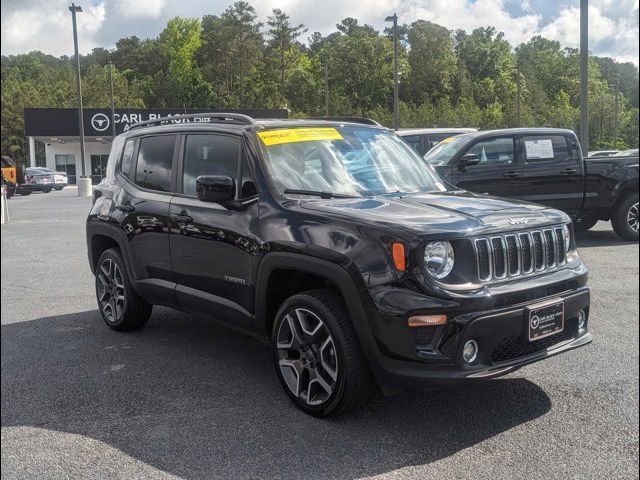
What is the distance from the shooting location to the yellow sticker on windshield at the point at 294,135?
3.48 metres

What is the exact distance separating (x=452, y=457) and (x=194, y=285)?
1787mm

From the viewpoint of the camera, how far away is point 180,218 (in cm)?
365

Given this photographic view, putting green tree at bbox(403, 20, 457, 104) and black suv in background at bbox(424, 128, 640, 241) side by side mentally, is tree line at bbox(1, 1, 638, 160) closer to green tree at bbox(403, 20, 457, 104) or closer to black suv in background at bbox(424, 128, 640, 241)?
green tree at bbox(403, 20, 457, 104)

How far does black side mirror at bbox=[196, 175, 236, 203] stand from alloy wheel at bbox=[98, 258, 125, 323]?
137 centimetres

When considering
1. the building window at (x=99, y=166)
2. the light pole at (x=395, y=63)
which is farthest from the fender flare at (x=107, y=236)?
the light pole at (x=395, y=63)

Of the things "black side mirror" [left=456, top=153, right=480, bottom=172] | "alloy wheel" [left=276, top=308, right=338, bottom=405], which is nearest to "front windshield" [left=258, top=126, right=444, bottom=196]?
"alloy wheel" [left=276, top=308, right=338, bottom=405]

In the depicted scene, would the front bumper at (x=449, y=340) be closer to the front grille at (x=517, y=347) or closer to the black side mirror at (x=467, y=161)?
the front grille at (x=517, y=347)

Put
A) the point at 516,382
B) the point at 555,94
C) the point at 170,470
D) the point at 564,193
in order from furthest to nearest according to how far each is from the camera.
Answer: the point at 564,193
the point at 516,382
the point at 555,94
the point at 170,470

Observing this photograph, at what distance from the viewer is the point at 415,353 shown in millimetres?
2531

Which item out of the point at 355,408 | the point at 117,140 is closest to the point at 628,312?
the point at 355,408

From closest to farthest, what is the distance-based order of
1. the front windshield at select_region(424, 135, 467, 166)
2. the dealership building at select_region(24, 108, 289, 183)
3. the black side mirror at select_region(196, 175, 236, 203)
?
the dealership building at select_region(24, 108, 289, 183)
the black side mirror at select_region(196, 175, 236, 203)
the front windshield at select_region(424, 135, 467, 166)

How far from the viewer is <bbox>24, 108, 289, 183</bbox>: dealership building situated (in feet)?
4.94

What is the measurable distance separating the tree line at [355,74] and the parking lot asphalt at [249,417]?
75cm

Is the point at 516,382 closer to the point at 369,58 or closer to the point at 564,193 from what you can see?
the point at 369,58
